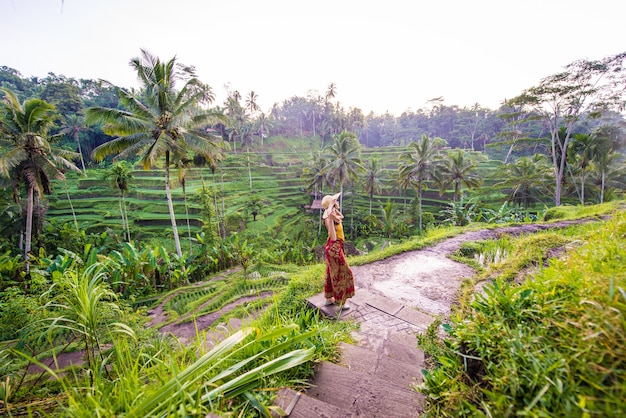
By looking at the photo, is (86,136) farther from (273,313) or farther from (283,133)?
(273,313)

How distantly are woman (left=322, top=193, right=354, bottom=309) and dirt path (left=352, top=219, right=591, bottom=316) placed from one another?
0.90 m

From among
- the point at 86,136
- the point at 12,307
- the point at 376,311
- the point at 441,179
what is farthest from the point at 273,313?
the point at 86,136

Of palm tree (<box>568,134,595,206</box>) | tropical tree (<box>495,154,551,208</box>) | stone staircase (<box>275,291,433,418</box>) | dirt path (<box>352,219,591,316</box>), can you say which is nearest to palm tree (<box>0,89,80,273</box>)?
dirt path (<box>352,219,591,316</box>)

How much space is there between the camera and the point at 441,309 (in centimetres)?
388

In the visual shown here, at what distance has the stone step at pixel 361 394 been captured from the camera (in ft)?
5.73

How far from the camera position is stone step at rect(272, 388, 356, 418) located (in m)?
1.50

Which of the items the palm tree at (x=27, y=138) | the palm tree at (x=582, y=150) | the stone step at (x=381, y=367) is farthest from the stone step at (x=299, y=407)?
the palm tree at (x=582, y=150)

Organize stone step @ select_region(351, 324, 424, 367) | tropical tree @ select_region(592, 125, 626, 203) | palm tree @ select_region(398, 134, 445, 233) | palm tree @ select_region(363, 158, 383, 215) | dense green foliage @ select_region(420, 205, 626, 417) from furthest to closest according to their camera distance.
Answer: palm tree @ select_region(363, 158, 383, 215), palm tree @ select_region(398, 134, 445, 233), tropical tree @ select_region(592, 125, 626, 203), stone step @ select_region(351, 324, 424, 367), dense green foliage @ select_region(420, 205, 626, 417)

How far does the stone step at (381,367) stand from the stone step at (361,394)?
11 cm

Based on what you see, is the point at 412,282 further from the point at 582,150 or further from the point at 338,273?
the point at 582,150

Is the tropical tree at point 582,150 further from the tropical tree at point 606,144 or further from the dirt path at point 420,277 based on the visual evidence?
the dirt path at point 420,277

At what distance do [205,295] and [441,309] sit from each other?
21.4ft

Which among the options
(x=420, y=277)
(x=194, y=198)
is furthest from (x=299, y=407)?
(x=194, y=198)

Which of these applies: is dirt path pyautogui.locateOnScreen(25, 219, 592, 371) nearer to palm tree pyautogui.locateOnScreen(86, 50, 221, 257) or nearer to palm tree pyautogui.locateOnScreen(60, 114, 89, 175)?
palm tree pyautogui.locateOnScreen(86, 50, 221, 257)
